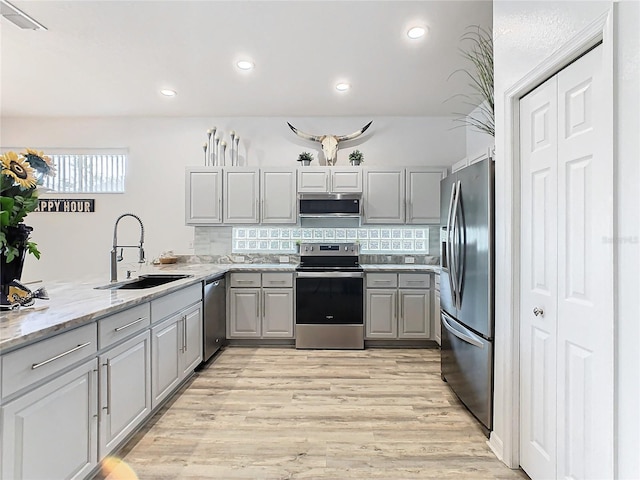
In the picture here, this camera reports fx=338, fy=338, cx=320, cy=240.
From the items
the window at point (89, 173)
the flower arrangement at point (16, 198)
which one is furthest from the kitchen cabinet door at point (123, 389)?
the window at point (89, 173)

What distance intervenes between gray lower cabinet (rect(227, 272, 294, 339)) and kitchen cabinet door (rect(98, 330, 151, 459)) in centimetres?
178

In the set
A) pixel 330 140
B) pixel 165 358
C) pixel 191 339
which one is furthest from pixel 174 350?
pixel 330 140

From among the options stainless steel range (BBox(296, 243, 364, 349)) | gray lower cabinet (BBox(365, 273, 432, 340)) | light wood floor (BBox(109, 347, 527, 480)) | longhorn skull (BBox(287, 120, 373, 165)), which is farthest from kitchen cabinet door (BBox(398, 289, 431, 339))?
longhorn skull (BBox(287, 120, 373, 165))

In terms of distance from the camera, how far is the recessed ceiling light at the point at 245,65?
123 inches

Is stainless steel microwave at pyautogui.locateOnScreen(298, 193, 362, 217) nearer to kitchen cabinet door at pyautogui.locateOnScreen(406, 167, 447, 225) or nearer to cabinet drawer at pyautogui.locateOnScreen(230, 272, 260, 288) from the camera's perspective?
kitchen cabinet door at pyautogui.locateOnScreen(406, 167, 447, 225)

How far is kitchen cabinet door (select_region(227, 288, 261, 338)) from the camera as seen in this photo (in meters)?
3.97

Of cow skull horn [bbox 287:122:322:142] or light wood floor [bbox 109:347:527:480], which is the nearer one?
light wood floor [bbox 109:347:527:480]

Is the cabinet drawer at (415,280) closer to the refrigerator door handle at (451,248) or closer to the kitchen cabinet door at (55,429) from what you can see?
the refrigerator door handle at (451,248)

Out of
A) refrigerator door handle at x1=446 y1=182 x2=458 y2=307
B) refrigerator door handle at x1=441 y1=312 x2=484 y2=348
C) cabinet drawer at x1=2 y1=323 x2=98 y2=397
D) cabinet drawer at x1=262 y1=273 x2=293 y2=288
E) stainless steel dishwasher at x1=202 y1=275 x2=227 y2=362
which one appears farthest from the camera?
cabinet drawer at x1=262 y1=273 x2=293 y2=288

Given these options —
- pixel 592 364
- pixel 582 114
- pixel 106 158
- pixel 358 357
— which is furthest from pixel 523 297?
pixel 106 158

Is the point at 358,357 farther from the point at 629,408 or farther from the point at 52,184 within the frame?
the point at 52,184

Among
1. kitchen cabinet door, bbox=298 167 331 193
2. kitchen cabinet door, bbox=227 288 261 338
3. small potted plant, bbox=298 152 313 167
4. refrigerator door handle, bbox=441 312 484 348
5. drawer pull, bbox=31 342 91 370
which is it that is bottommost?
kitchen cabinet door, bbox=227 288 261 338

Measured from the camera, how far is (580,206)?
4.74 feet

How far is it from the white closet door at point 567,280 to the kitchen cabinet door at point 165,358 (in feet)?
7.41
